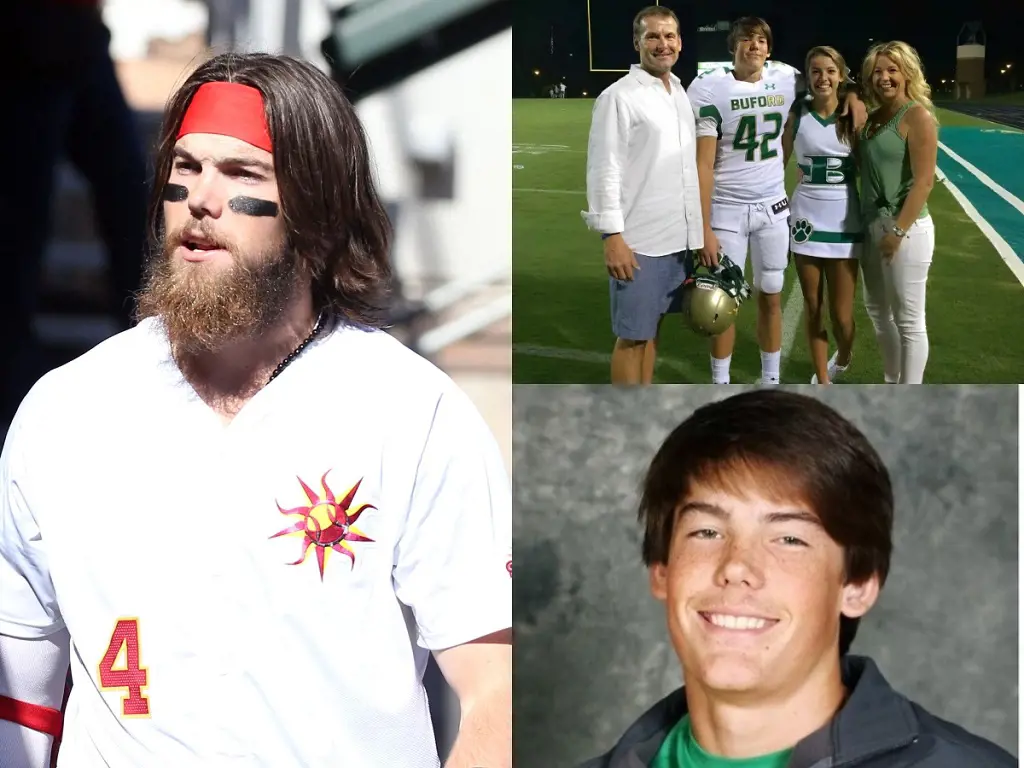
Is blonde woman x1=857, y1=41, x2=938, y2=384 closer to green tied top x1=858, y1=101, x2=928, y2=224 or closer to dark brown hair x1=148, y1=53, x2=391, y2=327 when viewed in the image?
green tied top x1=858, y1=101, x2=928, y2=224

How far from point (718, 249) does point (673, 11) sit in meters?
0.56

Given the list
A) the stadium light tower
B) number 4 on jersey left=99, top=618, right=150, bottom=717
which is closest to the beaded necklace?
number 4 on jersey left=99, top=618, right=150, bottom=717

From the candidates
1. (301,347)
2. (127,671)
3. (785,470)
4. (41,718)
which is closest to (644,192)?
(785,470)

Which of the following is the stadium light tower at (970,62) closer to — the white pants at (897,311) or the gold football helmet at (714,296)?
the white pants at (897,311)

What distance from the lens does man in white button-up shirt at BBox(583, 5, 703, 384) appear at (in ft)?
9.10

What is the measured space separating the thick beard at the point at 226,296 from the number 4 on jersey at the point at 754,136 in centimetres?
108

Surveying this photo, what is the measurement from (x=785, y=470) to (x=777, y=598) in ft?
0.93

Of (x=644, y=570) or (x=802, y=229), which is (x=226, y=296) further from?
(x=802, y=229)

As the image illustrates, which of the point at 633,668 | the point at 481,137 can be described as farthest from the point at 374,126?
the point at 633,668

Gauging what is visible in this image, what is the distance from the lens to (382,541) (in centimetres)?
258

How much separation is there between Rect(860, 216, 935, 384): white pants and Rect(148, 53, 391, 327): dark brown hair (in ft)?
3.79

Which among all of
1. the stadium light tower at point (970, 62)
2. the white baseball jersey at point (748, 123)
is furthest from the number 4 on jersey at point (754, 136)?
the stadium light tower at point (970, 62)

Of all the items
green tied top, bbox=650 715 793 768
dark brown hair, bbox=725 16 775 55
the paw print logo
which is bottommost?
green tied top, bbox=650 715 793 768

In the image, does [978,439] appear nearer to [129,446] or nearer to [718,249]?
[718,249]
